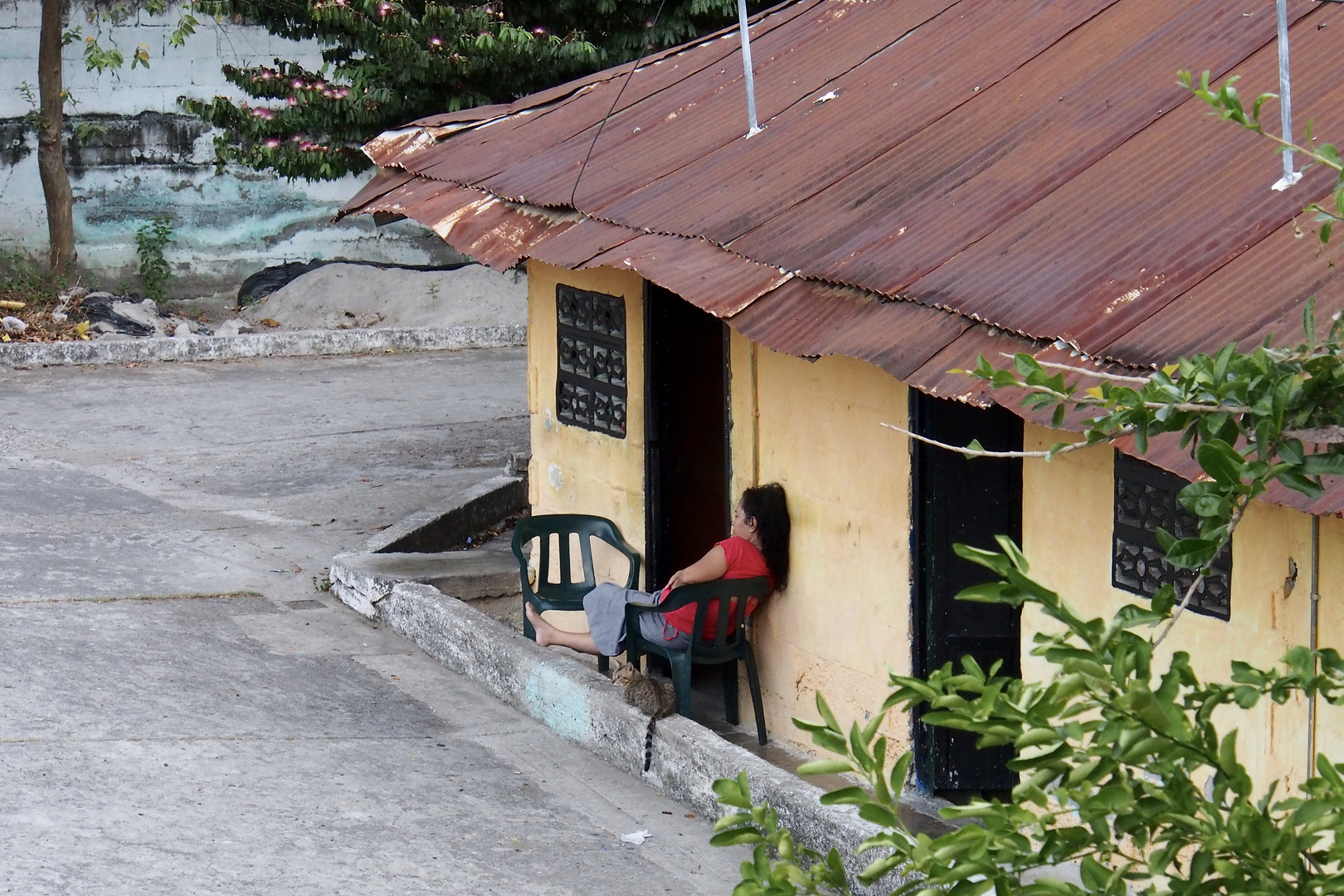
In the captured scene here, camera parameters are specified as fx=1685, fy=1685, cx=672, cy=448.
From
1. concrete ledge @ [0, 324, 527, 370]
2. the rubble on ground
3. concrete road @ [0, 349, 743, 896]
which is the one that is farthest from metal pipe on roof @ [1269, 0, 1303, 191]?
the rubble on ground

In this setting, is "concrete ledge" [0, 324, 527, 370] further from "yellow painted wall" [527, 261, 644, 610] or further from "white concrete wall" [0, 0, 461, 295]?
"yellow painted wall" [527, 261, 644, 610]

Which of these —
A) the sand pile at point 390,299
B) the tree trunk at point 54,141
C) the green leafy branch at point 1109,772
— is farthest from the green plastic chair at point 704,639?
the tree trunk at point 54,141

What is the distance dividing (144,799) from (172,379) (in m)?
9.69

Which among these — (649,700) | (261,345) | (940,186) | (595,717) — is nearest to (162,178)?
(261,345)

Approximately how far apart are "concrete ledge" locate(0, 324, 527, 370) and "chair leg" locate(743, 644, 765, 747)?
406 inches

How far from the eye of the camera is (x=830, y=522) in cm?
659

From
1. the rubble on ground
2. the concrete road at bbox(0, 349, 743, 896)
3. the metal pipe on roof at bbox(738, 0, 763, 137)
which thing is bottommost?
the concrete road at bbox(0, 349, 743, 896)

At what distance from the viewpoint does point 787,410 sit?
675cm

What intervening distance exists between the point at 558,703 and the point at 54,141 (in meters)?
11.5

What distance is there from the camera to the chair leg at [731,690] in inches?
283

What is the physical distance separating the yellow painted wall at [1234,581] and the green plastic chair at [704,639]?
4.45 ft

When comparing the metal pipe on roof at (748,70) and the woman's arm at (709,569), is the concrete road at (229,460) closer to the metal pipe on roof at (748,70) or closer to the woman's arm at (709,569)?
the woman's arm at (709,569)

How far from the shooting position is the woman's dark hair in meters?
6.74

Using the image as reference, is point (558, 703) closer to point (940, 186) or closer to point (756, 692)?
point (756, 692)
